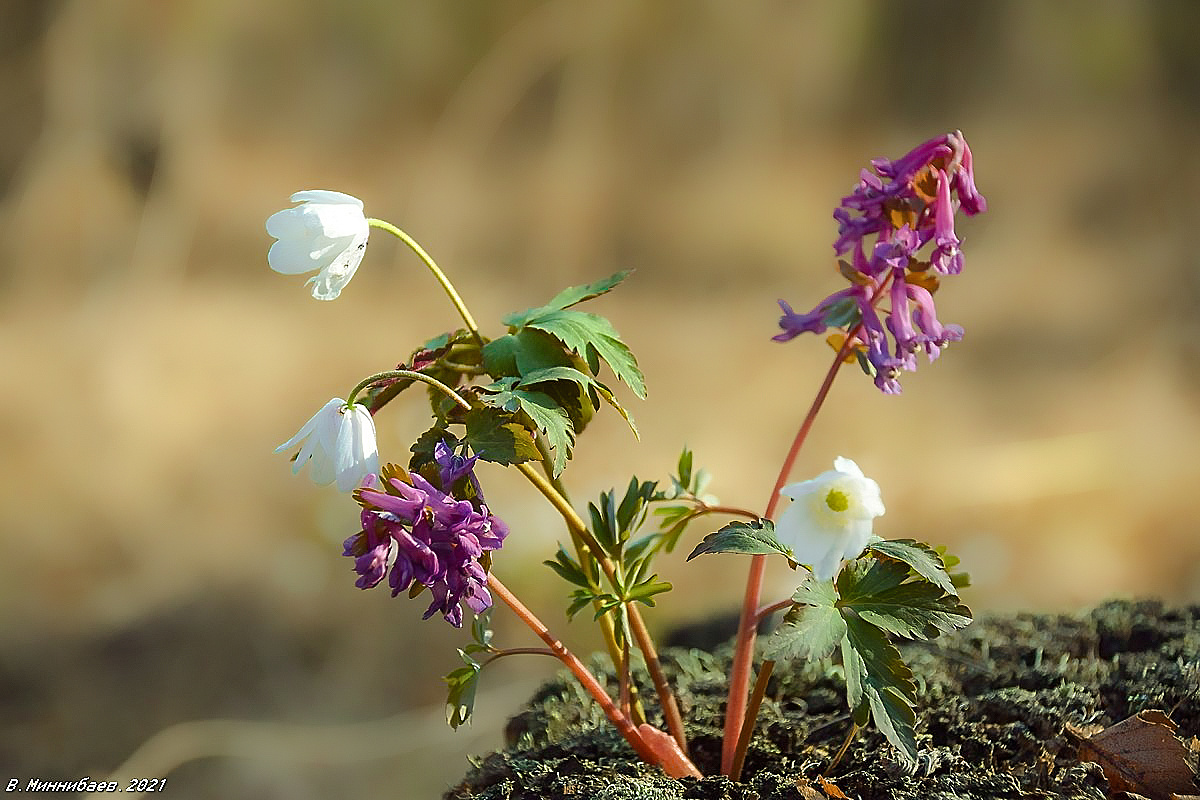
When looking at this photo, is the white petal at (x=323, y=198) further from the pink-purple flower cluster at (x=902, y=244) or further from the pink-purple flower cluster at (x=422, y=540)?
the pink-purple flower cluster at (x=902, y=244)

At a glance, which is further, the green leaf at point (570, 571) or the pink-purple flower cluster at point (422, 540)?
the green leaf at point (570, 571)

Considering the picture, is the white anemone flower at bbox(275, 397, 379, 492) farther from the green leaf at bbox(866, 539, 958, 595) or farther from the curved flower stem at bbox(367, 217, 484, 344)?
the green leaf at bbox(866, 539, 958, 595)

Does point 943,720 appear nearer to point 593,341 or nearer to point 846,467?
point 846,467

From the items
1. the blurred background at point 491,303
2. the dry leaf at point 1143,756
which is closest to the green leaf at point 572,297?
the dry leaf at point 1143,756

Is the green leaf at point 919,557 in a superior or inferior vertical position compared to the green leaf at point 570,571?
inferior

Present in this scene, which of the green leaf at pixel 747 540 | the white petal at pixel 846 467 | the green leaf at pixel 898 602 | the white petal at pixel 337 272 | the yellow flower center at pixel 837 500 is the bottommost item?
the green leaf at pixel 898 602

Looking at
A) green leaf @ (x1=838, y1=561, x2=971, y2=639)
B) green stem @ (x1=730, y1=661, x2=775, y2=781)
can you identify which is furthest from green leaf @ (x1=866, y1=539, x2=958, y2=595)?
green stem @ (x1=730, y1=661, x2=775, y2=781)

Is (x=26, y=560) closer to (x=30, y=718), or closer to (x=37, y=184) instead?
(x=30, y=718)
